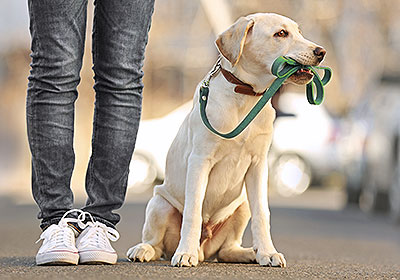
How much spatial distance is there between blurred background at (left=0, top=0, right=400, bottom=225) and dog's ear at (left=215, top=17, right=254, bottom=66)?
17.6ft

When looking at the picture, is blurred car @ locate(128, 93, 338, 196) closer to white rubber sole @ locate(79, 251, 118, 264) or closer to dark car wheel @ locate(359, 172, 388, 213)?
Result: dark car wheel @ locate(359, 172, 388, 213)

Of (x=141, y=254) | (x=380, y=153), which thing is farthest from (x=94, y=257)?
(x=380, y=153)

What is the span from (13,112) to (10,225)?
11375mm

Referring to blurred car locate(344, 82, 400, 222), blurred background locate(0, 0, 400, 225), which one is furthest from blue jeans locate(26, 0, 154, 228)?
blurred background locate(0, 0, 400, 225)

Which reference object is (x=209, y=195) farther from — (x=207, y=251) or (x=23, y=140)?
(x=23, y=140)

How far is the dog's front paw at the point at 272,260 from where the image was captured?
4.20m

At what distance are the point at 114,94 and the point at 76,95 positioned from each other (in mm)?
194

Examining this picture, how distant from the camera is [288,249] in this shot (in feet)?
20.5

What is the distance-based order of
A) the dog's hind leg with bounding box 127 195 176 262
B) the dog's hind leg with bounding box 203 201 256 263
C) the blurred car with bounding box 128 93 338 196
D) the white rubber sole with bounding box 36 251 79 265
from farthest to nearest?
1. the blurred car with bounding box 128 93 338 196
2. the dog's hind leg with bounding box 203 201 256 263
3. the dog's hind leg with bounding box 127 195 176 262
4. the white rubber sole with bounding box 36 251 79 265

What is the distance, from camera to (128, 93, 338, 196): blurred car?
1593 centimetres

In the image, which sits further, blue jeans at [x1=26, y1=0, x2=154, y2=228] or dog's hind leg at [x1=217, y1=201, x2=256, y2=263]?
dog's hind leg at [x1=217, y1=201, x2=256, y2=263]

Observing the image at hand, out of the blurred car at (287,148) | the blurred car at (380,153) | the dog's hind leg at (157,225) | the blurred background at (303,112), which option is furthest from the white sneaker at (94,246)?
the blurred car at (287,148)

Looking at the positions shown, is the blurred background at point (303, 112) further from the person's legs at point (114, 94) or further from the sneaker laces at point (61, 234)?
the sneaker laces at point (61, 234)

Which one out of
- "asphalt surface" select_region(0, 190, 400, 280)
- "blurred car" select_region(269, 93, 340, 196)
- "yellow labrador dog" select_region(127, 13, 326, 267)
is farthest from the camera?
"blurred car" select_region(269, 93, 340, 196)
